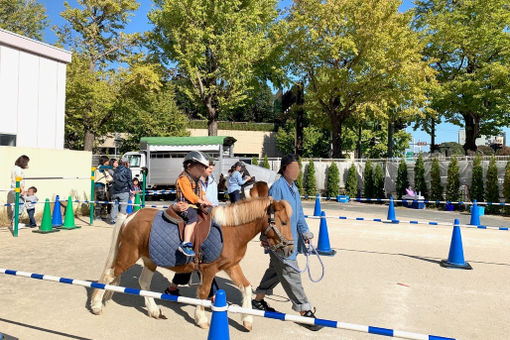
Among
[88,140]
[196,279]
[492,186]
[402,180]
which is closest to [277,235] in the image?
[196,279]

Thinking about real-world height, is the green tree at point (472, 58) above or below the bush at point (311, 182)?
above

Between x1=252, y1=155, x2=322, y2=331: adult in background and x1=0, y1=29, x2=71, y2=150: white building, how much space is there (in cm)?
1027

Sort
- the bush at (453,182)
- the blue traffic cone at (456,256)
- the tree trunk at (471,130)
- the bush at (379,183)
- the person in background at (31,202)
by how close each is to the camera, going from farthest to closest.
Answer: the tree trunk at (471,130) < the bush at (379,183) < the bush at (453,182) < the person in background at (31,202) < the blue traffic cone at (456,256)

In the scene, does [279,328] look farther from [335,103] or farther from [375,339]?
[335,103]

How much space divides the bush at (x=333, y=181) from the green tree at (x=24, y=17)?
29072mm

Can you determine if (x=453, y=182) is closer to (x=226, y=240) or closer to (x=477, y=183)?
(x=477, y=183)

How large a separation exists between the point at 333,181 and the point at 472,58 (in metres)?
15.6

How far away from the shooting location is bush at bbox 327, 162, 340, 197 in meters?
23.2

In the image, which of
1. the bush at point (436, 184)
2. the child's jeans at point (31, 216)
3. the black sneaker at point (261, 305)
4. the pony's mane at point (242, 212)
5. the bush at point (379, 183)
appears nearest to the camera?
the pony's mane at point (242, 212)

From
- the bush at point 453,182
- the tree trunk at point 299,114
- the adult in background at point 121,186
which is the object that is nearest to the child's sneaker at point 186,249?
the adult in background at point 121,186

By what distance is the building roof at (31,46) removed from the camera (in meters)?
11.0

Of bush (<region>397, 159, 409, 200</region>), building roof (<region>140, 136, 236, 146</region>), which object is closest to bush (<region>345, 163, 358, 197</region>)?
bush (<region>397, 159, 409, 200</region>)

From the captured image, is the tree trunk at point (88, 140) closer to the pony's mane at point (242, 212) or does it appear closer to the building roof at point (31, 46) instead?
the building roof at point (31, 46)

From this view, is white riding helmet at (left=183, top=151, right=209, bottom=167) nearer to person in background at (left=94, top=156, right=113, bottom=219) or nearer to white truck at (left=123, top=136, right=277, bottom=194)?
person in background at (left=94, top=156, right=113, bottom=219)
